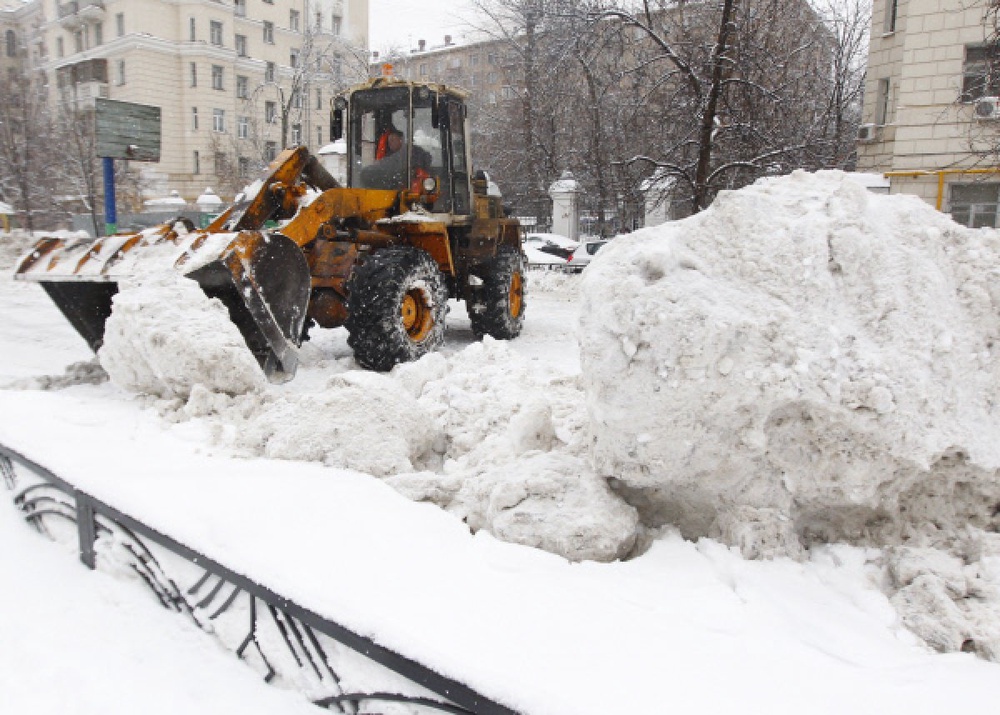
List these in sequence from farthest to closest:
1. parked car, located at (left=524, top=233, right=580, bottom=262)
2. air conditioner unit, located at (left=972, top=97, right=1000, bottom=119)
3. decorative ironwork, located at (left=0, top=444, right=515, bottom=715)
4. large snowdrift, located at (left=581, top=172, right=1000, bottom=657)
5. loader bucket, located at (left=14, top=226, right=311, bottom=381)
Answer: parked car, located at (left=524, top=233, right=580, bottom=262) → air conditioner unit, located at (left=972, top=97, right=1000, bottom=119) → loader bucket, located at (left=14, top=226, right=311, bottom=381) → large snowdrift, located at (left=581, top=172, right=1000, bottom=657) → decorative ironwork, located at (left=0, top=444, right=515, bottom=715)

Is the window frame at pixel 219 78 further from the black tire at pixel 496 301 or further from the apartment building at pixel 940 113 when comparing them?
the black tire at pixel 496 301

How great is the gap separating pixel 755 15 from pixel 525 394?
10.5 meters

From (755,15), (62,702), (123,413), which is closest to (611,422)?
(62,702)

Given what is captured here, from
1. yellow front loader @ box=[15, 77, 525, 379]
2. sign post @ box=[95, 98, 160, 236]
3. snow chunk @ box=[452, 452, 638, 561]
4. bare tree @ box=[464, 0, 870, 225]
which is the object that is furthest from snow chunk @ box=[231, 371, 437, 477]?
bare tree @ box=[464, 0, 870, 225]

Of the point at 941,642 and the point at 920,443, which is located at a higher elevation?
the point at 920,443

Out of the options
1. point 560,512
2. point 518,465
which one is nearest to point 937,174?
Answer: point 518,465

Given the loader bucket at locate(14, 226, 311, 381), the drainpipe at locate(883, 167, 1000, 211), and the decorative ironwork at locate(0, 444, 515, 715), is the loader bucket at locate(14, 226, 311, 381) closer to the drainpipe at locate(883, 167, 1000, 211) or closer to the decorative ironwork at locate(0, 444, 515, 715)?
the decorative ironwork at locate(0, 444, 515, 715)

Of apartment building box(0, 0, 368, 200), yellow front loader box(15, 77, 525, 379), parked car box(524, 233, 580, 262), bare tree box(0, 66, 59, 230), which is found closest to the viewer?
yellow front loader box(15, 77, 525, 379)

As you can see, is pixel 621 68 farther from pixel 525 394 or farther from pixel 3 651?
pixel 3 651

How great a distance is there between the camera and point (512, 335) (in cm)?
889

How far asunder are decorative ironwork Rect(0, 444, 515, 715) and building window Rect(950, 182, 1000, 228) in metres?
19.6

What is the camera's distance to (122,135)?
950 cm

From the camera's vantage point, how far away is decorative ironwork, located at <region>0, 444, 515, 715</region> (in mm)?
1871

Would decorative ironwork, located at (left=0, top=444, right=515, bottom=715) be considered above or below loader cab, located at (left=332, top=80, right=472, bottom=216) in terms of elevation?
below
